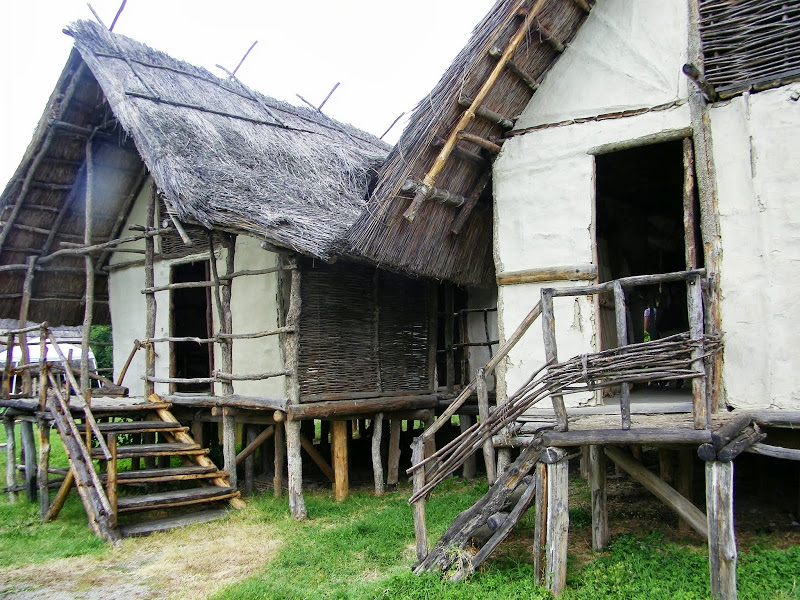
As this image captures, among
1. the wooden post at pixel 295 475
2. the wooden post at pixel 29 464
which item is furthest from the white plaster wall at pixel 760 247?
the wooden post at pixel 29 464

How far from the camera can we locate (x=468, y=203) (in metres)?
7.21

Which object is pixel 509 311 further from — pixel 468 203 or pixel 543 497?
pixel 543 497

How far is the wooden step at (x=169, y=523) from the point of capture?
7.22m

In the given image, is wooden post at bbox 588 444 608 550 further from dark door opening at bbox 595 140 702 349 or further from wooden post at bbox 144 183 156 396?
wooden post at bbox 144 183 156 396

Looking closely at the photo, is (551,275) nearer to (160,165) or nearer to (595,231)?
(595,231)

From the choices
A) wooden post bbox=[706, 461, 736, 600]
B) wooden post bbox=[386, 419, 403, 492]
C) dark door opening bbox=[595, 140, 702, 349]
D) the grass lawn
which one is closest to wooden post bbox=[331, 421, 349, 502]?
the grass lawn

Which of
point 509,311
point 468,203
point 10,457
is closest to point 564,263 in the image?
point 509,311

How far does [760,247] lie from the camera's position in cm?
528

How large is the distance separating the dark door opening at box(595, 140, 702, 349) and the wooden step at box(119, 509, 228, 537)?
4.99 metres

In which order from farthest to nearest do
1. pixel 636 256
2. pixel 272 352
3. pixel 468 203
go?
pixel 636 256 < pixel 272 352 < pixel 468 203

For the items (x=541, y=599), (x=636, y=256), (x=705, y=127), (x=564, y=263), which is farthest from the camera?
(x=636, y=256)

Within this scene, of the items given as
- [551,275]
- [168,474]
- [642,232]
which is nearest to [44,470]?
[168,474]

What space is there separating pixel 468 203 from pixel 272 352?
10.7ft

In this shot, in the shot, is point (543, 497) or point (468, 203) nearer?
point (543, 497)
